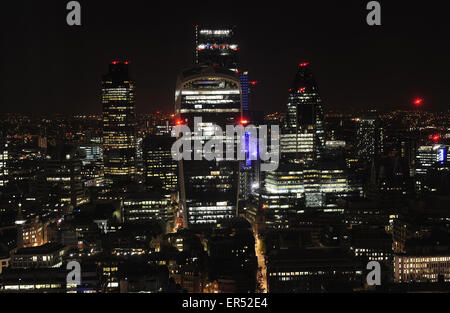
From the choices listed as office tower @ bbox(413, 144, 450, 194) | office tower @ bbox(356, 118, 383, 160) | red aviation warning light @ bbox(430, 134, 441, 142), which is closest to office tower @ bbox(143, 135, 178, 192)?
office tower @ bbox(356, 118, 383, 160)

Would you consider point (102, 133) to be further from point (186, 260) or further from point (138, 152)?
point (186, 260)

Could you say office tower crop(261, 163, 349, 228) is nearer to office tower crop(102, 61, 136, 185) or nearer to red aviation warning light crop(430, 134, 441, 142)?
red aviation warning light crop(430, 134, 441, 142)

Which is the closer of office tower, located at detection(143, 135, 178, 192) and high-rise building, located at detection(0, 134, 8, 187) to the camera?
high-rise building, located at detection(0, 134, 8, 187)

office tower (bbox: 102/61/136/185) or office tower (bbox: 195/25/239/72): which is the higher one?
office tower (bbox: 195/25/239/72)

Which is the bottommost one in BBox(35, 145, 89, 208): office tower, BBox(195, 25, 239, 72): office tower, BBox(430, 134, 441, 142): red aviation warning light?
BBox(35, 145, 89, 208): office tower

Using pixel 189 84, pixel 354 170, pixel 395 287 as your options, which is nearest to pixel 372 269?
pixel 395 287

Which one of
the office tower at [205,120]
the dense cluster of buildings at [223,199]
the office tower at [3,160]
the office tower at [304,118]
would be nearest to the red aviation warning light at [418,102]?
the dense cluster of buildings at [223,199]

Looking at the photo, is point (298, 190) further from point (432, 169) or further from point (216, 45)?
point (216, 45)
